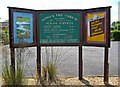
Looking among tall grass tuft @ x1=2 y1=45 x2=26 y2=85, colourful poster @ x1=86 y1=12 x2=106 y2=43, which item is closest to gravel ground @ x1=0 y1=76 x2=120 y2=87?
tall grass tuft @ x1=2 y1=45 x2=26 y2=85

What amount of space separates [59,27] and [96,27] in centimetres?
97

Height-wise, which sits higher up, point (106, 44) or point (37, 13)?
point (37, 13)

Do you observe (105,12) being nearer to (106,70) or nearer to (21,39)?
(106,70)

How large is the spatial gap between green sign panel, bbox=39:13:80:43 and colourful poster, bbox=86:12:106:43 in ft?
0.97

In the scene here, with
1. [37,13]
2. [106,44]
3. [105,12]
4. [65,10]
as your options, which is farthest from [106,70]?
[37,13]

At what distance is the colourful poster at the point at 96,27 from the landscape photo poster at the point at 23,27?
59.0 inches

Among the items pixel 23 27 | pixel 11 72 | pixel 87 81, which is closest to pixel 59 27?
pixel 23 27

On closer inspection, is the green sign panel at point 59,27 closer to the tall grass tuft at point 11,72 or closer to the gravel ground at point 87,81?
the gravel ground at point 87,81

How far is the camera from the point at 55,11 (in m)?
6.91

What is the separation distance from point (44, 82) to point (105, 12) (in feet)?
7.50

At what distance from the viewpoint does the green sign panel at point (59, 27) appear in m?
6.90

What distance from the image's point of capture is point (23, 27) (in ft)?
21.6

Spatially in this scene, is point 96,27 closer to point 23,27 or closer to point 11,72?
point 23,27

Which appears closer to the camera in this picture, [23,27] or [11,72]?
[11,72]
